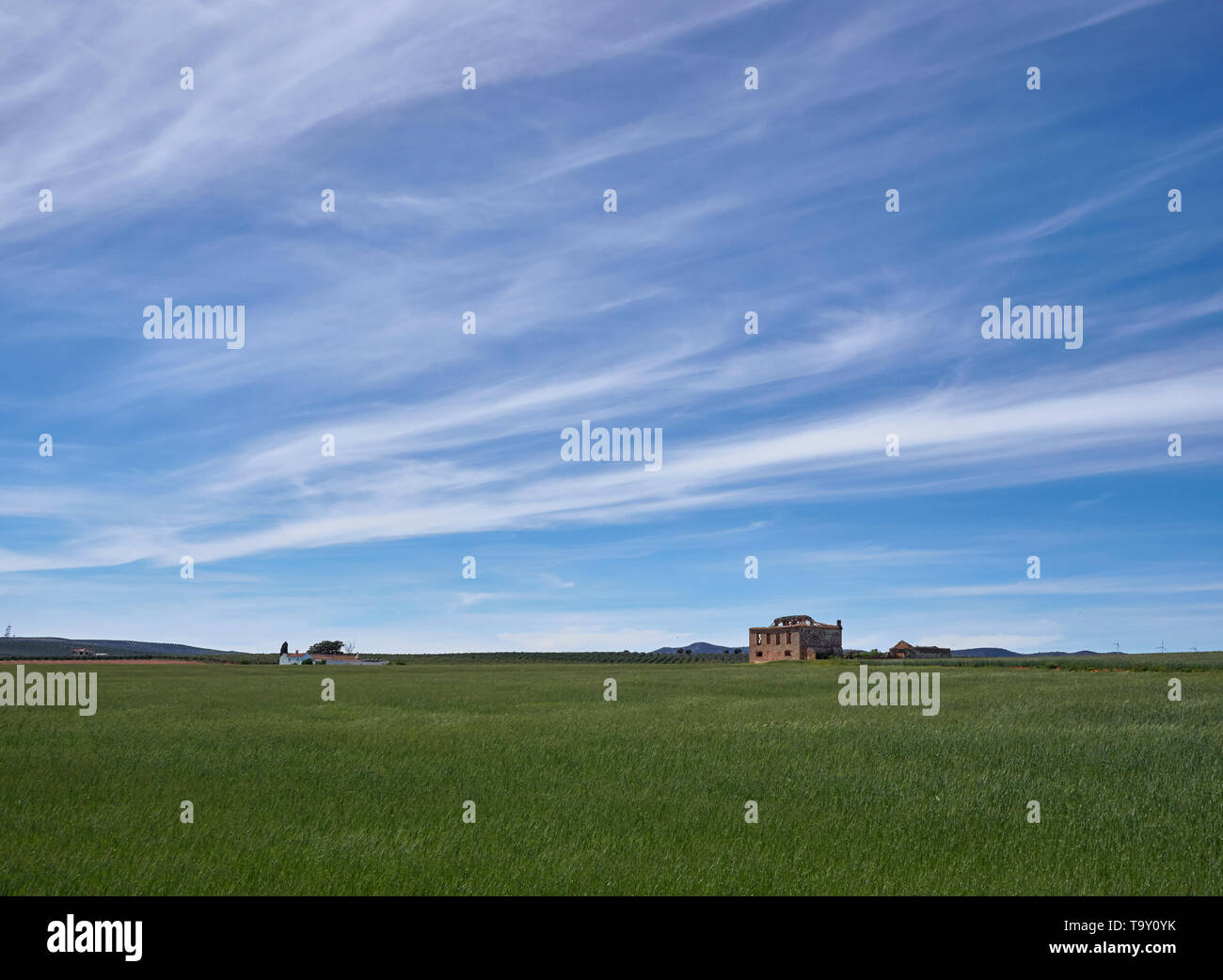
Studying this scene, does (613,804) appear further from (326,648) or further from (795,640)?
(326,648)

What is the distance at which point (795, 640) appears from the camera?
430 ft

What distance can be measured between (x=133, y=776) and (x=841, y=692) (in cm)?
3882

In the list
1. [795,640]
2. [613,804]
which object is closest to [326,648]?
[795,640]

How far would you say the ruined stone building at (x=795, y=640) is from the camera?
130 meters

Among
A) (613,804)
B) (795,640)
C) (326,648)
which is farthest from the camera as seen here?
(326,648)

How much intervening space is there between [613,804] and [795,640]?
117 metres

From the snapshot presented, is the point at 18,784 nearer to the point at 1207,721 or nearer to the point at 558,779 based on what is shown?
the point at 558,779

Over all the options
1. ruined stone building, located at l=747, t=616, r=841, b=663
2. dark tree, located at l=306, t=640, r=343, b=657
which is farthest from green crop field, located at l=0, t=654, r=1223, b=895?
dark tree, located at l=306, t=640, r=343, b=657

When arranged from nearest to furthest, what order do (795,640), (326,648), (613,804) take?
(613,804), (795,640), (326,648)

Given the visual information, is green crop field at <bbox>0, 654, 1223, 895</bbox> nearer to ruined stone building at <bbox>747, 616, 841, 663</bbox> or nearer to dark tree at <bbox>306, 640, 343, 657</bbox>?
ruined stone building at <bbox>747, 616, 841, 663</bbox>

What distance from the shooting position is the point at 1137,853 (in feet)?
49.7

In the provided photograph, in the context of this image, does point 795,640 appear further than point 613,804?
Yes
